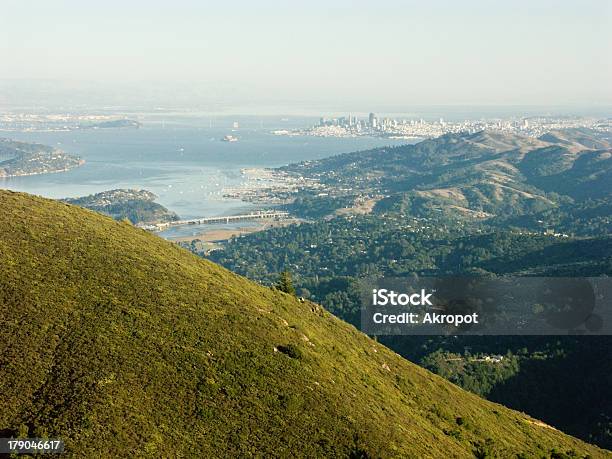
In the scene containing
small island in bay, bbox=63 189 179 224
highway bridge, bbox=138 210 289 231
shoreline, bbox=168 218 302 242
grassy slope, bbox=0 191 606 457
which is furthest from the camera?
small island in bay, bbox=63 189 179 224

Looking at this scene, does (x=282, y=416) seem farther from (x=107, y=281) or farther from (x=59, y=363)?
(x=107, y=281)

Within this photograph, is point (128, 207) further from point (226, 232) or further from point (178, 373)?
point (178, 373)

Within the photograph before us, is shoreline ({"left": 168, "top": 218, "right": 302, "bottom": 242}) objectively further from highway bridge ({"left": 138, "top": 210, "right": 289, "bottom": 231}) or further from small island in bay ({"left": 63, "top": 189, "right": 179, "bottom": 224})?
small island in bay ({"left": 63, "top": 189, "right": 179, "bottom": 224})

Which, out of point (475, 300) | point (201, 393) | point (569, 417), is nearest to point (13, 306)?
point (201, 393)

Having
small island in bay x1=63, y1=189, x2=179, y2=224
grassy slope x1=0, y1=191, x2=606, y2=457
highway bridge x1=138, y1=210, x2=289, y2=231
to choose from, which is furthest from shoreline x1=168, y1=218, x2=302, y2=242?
grassy slope x1=0, y1=191, x2=606, y2=457

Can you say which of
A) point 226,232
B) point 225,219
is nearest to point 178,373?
point 226,232

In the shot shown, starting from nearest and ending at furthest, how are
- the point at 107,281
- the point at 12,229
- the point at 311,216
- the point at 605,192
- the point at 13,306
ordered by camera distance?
the point at 13,306 < the point at 107,281 < the point at 12,229 < the point at 311,216 < the point at 605,192
